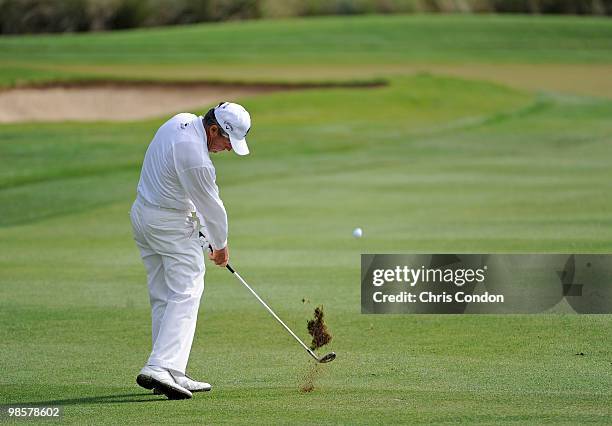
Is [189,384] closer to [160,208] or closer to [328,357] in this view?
[328,357]

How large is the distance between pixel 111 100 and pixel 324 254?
23.7 m

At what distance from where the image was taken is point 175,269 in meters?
7.78

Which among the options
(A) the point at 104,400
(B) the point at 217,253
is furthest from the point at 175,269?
(A) the point at 104,400

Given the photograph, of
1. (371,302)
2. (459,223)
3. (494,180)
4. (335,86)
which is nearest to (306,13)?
(335,86)

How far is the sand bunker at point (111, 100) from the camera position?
3403 centimetres

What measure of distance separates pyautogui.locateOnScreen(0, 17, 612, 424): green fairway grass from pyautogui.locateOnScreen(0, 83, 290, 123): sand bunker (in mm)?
2343

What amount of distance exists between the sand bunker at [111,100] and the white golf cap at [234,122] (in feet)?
84.2

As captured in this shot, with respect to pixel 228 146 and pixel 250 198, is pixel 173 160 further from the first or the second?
pixel 250 198

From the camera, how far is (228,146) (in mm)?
7758

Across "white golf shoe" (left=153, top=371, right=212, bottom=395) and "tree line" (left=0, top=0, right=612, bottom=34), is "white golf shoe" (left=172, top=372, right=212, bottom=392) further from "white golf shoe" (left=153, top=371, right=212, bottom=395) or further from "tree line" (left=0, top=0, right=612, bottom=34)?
"tree line" (left=0, top=0, right=612, bottom=34)

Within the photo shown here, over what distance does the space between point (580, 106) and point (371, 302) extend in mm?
28428

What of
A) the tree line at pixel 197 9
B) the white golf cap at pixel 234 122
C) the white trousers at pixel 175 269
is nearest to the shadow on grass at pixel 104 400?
the white trousers at pixel 175 269

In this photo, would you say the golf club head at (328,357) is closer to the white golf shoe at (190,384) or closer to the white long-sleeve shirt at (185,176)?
the white golf shoe at (190,384)

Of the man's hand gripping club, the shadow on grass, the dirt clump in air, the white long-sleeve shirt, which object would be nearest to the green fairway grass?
the shadow on grass
